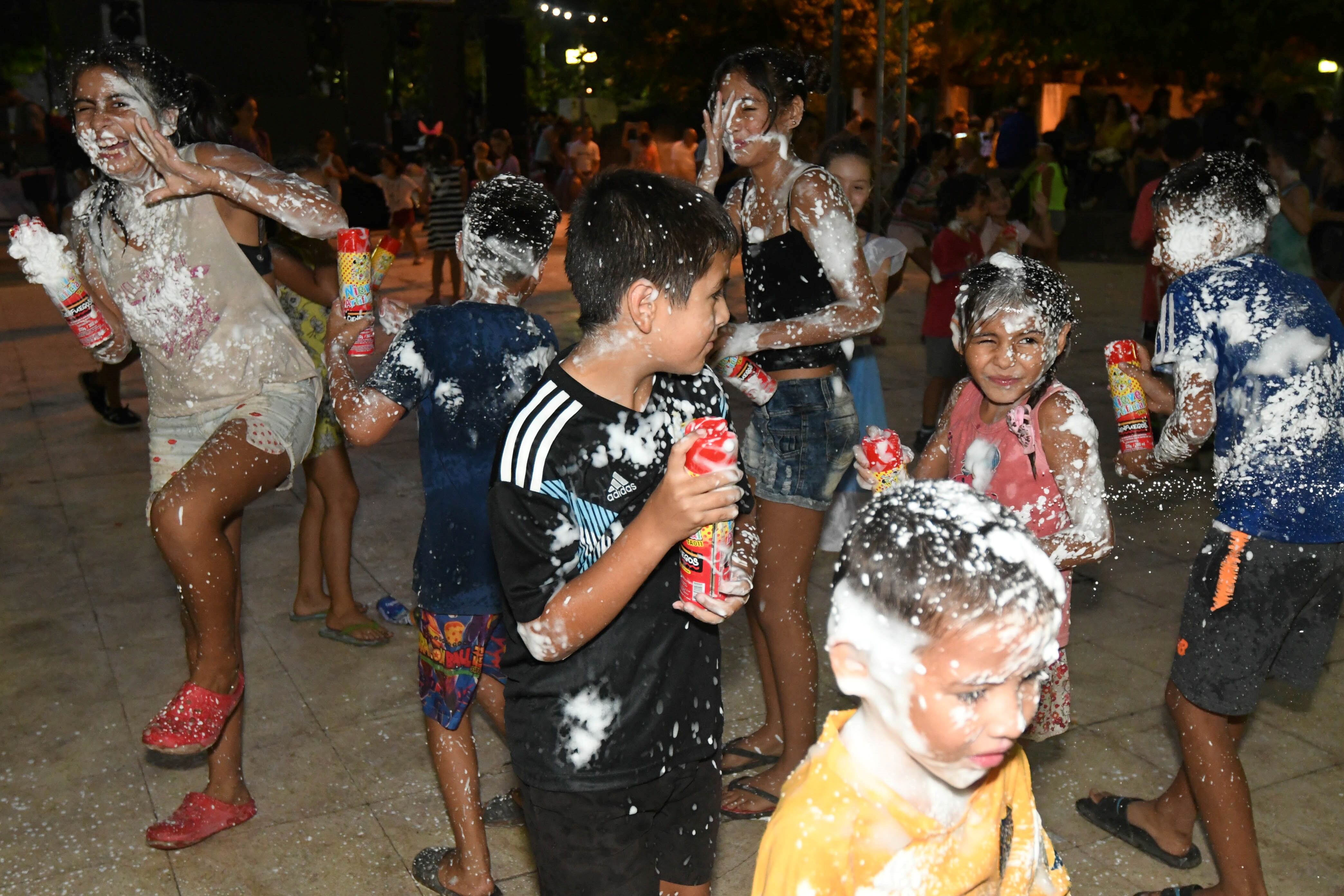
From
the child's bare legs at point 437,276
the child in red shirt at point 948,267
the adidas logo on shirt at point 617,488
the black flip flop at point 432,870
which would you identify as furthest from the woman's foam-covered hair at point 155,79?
the child's bare legs at point 437,276

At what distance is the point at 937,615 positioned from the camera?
158cm

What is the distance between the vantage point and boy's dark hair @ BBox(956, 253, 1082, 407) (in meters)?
2.90

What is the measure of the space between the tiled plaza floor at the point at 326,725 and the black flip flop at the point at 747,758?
0.17 metres

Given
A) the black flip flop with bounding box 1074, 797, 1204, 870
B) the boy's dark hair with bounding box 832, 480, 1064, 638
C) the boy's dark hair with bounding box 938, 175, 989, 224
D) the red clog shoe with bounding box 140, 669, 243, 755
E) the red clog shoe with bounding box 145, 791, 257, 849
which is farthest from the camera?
the boy's dark hair with bounding box 938, 175, 989, 224

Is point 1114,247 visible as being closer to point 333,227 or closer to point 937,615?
point 333,227

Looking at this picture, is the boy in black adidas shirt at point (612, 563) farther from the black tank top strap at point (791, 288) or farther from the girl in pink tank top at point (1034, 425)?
the black tank top strap at point (791, 288)

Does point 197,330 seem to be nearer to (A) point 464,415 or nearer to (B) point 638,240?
(A) point 464,415

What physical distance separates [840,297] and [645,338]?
1.48 m

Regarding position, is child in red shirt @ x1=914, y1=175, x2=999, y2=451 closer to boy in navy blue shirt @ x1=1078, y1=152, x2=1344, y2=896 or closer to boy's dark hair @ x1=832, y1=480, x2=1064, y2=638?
boy in navy blue shirt @ x1=1078, y1=152, x2=1344, y2=896

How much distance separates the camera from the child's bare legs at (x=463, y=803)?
10.1ft

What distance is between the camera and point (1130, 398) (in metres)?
3.07

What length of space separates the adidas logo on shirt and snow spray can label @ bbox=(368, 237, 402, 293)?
1213 millimetres

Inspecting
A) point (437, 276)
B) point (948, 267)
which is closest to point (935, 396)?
point (948, 267)

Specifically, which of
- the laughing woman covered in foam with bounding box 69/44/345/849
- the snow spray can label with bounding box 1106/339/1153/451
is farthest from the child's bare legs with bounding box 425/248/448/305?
the snow spray can label with bounding box 1106/339/1153/451
